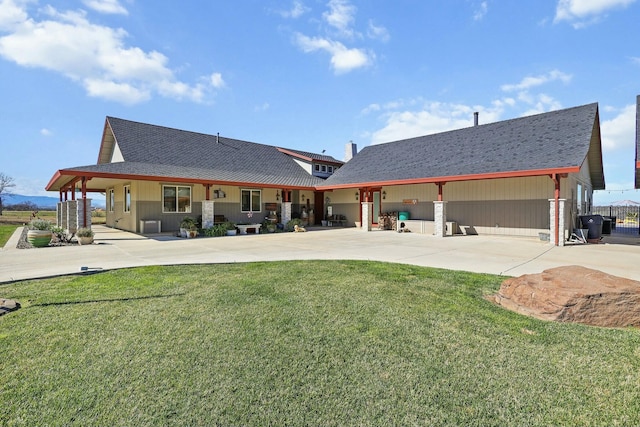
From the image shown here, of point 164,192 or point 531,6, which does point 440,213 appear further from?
point 164,192

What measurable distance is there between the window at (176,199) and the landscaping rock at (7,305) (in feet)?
39.9

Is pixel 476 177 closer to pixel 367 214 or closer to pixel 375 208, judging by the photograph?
pixel 367 214

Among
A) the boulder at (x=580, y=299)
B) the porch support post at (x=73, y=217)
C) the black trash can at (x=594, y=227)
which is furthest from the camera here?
the porch support post at (x=73, y=217)

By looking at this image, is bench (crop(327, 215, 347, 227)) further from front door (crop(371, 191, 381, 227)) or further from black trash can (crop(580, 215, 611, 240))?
black trash can (crop(580, 215, 611, 240))

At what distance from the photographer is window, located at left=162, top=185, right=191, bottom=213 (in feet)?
52.5

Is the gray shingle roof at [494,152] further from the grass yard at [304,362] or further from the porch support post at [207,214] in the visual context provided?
the grass yard at [304,362]

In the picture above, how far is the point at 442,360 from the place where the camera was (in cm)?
298

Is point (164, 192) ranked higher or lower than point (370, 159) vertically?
lower

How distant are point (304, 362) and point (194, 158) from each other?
17368mm

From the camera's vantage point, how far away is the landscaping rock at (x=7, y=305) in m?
4.17

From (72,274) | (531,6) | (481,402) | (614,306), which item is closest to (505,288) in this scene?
(614,306)

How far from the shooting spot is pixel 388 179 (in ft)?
54.9

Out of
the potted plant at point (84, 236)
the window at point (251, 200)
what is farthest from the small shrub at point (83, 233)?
the window at point (251, 200)

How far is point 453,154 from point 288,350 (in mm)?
16345
